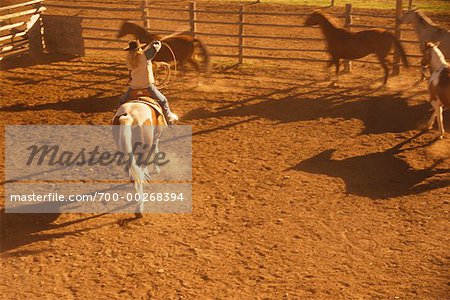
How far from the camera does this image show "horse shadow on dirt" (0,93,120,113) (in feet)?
37.4

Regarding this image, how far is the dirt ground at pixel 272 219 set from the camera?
5.92 meters

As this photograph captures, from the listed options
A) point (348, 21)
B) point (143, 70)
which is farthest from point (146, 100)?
point (348, 21)

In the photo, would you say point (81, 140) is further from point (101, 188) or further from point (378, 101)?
point (378, 101)

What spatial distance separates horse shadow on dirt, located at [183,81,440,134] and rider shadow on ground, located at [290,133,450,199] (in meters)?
1.29

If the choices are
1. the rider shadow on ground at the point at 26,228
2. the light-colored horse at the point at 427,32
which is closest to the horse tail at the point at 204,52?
the light-colored horse at the point at 427,32

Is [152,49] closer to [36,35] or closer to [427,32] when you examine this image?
[427,32]

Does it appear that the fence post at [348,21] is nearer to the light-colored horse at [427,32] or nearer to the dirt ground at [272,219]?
the light-colored horse at [427,32]

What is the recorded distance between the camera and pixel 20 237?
685 cm

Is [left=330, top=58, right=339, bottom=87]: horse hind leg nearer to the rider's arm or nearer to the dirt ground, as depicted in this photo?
the dirt ground

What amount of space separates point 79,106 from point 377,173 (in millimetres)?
6368

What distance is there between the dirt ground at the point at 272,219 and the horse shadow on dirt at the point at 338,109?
0.13 feet

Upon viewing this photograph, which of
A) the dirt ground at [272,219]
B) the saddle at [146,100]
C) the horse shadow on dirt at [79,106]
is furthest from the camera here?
the horse shadow on dirt at [79,106]

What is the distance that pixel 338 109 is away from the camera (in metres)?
11.4

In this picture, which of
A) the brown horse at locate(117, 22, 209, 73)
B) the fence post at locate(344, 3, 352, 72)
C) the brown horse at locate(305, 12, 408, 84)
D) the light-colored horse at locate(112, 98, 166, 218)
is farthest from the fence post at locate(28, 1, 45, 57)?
the light-colored horse at locate(112, 98, 166, 218)
